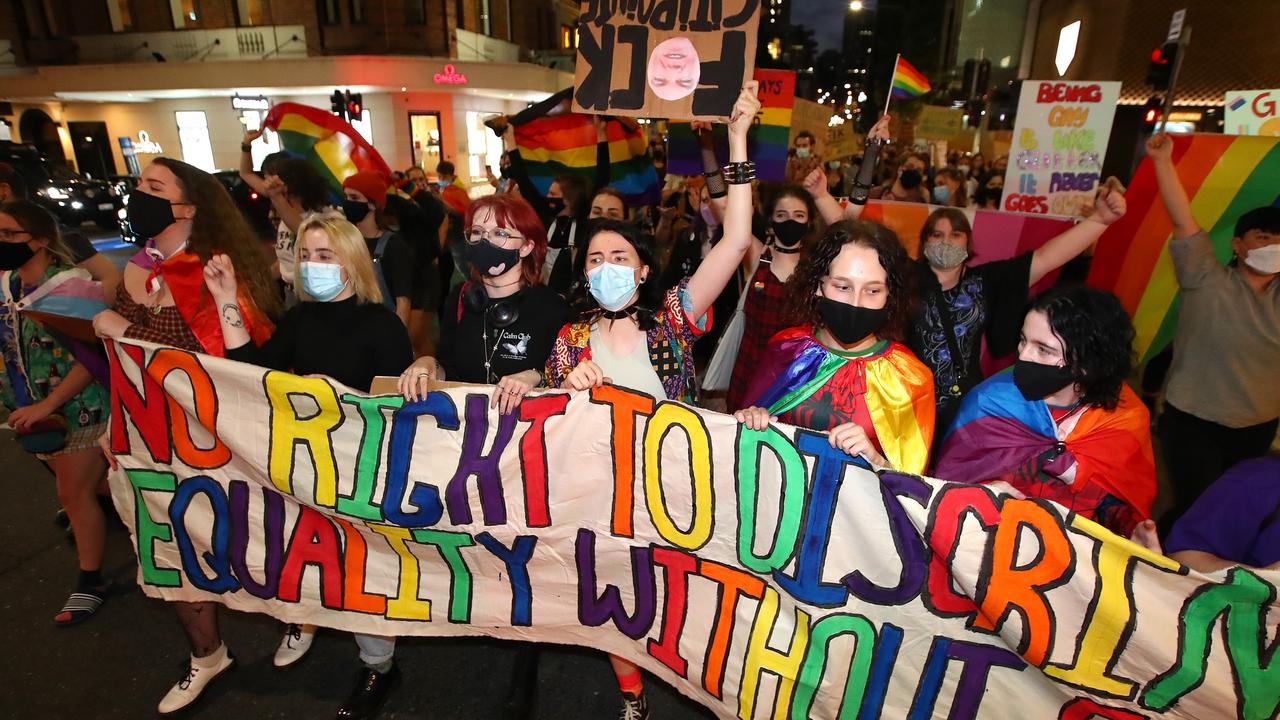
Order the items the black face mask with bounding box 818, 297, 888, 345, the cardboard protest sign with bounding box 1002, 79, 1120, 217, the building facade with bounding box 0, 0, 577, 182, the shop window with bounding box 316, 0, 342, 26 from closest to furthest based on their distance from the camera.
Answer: the black face mask with bounding box 818, 297, 888, 345
the cardboard protest sign with bounding box 1002, 79, 1120, 217
the building facade with bounding box 0, 0, 577, 182
the shop window with bounding box 316, 0, 342, 26

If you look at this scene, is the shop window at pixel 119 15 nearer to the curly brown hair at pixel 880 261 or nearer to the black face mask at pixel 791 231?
the black face mask at pixel 791 231

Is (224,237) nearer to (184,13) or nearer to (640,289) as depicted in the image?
(640,289)

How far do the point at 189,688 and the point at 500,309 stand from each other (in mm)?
2009

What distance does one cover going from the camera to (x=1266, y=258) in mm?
3008

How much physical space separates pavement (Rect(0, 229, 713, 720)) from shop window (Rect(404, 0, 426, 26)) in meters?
22.3

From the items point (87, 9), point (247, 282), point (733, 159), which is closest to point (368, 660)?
point (247, 282)

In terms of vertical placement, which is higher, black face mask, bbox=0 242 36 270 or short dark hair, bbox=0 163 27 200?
short dark hair, bbox=0 163 27 200

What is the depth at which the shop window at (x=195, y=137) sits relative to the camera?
2333cm

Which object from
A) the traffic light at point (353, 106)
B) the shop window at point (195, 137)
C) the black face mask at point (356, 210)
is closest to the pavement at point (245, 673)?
the black face mask at point (356, 210)

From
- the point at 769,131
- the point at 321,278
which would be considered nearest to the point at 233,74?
the point at 769,131

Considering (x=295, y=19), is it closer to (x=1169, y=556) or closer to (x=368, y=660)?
(x=368, y=660)

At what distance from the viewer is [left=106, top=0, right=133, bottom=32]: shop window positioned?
78.1 feet

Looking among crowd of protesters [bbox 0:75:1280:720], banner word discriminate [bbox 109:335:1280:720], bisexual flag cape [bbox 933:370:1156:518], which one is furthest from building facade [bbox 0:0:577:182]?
bisexual flag cape [bbox 933:370:1156:518]

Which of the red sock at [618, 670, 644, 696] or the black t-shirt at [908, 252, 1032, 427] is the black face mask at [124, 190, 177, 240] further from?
the black t-shirt at [908, 252, 1032, 427]
